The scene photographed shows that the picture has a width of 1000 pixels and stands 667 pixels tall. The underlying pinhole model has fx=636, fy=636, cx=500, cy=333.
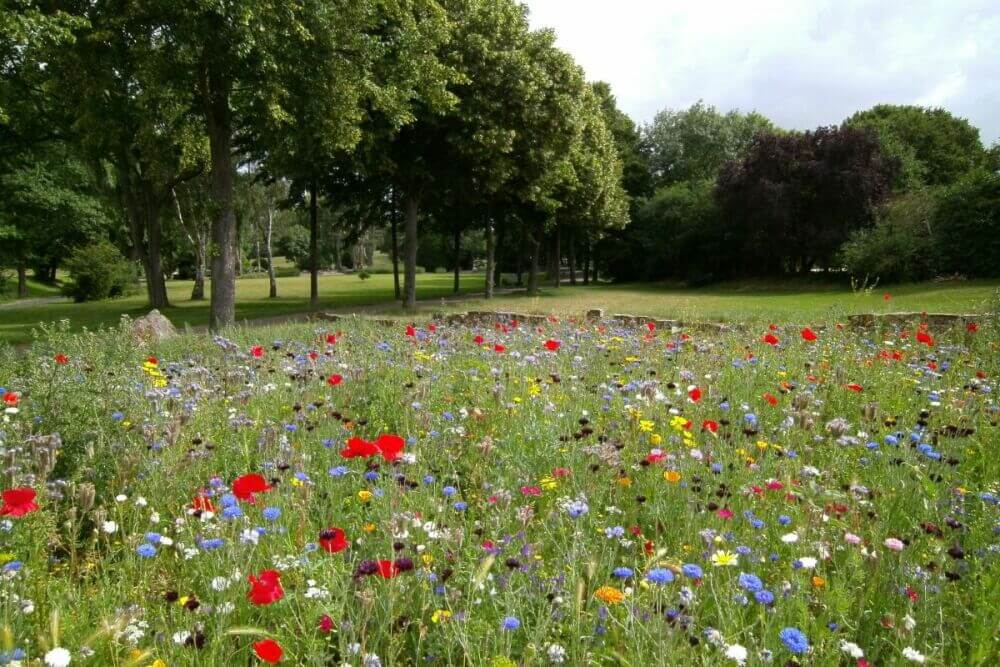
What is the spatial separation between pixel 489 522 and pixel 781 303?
24.3 m

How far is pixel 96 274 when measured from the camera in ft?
121

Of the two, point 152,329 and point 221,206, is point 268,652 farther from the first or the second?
point 221,206

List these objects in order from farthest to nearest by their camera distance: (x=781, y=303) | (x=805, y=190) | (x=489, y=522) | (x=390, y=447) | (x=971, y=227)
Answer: (x=805, y=190) → (x=971, y=227) → (x=781, y=303) → (x=489, y=522) → (x=390, y=447)

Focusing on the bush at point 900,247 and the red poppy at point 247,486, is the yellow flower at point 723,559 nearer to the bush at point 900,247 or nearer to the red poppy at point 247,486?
the red poppy at point 247,486

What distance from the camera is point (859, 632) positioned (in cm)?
230

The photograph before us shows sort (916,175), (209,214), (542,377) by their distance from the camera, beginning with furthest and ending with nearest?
(916,175) → (209,214) → (542,377)

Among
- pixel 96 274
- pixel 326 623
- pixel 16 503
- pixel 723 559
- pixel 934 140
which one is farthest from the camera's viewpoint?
pixel 934 140

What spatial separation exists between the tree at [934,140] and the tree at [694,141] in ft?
29.8

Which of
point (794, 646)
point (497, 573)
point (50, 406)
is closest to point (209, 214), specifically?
point (50, 406)

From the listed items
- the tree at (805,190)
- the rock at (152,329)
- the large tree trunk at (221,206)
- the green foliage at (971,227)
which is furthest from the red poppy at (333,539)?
the tree at (805,190)

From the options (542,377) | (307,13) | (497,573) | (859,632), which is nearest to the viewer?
(859,632)

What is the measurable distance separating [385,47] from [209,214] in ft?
19.3

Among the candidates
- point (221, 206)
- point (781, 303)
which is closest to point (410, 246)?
point (221, 206)

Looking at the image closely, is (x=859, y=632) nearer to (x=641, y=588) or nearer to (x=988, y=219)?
(x=641, y=588)
